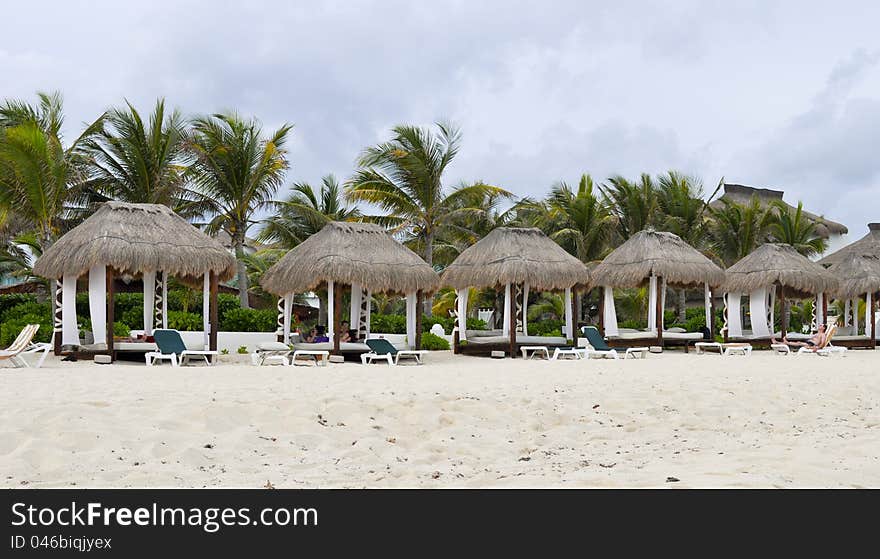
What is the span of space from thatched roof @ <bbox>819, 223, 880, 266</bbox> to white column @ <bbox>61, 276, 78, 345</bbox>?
21104 mm

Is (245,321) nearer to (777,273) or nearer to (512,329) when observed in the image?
(512,329)

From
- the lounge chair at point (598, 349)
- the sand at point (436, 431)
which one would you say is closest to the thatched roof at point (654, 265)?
the lounge chair at point (598, 349)

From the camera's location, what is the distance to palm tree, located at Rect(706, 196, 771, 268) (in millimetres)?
25250

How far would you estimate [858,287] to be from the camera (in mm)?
22094

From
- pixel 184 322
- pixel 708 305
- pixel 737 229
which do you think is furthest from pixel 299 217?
pixel 737 229

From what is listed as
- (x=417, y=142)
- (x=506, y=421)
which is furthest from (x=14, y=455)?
(x=417, y=142)

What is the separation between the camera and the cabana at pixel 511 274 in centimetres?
1688

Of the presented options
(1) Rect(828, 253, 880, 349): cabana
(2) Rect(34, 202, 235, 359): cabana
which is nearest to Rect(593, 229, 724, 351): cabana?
(1) Rect(828, 253, 880, 349): cabana

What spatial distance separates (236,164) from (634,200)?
39.2 feet

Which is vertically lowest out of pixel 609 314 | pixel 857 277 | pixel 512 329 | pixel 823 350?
pixel 823 350

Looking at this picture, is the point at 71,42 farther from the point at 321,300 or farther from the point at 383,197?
the point at 321,300

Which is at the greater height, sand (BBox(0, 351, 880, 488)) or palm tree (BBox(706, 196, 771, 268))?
palm tree (BBox(706, 196, 771, 268))

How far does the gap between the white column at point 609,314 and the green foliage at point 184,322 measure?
30.5ft

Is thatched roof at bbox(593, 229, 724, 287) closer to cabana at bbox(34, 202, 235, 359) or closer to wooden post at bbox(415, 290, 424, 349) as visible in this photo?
wooden post at bbox(415, 290, 424, 349)
